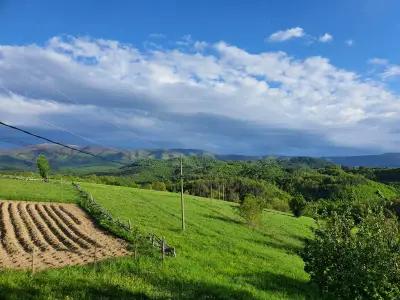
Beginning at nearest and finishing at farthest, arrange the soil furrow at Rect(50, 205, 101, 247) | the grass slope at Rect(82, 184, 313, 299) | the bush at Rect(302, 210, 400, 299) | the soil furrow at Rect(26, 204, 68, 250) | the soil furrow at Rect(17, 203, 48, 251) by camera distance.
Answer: the bush at Rect(302, 210, 400, 299), the grass slope at Rect(82, 184, 313, 299), the soil furrow at Rect(17, 203, 48, 251), the soil furrow at Rect(26, 204, 68, 250), the soil furrow at Rect(50, 205, 101, 247)

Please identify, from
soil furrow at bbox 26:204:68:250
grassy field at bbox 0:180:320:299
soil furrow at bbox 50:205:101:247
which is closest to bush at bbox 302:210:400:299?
grassy field at bbox 0:180:320:299

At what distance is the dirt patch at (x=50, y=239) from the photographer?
36.4 m

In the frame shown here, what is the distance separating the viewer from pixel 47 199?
8212cm

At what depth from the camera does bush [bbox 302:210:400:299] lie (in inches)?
1069

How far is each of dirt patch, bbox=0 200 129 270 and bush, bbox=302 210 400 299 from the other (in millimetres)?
15177

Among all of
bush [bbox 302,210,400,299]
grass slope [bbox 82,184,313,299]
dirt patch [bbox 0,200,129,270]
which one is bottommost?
grass slope [bbox 82,184,313,299]

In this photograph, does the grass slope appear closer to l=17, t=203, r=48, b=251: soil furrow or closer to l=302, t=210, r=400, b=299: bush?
l=302, t=210, r=400, b=299: bush

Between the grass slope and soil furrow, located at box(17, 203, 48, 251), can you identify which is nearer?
the grass slope

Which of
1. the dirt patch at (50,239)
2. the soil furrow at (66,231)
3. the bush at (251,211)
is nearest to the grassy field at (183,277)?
the dirt patch at (50,239)

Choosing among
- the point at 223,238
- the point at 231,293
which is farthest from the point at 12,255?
the point at 223,238

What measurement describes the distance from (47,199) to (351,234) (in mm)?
62501

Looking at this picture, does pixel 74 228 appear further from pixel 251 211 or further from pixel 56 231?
pixel 251 211

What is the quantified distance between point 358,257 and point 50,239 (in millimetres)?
28837

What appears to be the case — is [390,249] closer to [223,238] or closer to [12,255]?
[12,255]
